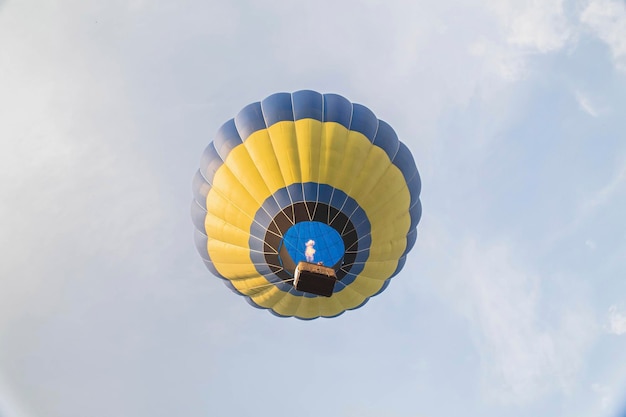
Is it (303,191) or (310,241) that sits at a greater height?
(303,191)

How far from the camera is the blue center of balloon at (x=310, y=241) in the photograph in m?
10.0

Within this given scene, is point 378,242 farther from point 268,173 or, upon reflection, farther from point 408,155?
point 268,173

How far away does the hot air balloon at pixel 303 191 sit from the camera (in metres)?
10.1

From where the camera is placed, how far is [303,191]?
396 inches

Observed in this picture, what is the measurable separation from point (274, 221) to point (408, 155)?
3.40 metres

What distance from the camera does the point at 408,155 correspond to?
35.7 ft

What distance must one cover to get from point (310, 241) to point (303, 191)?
105cm

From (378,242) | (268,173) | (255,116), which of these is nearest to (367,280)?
(378,242)

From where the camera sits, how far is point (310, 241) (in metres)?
10.0

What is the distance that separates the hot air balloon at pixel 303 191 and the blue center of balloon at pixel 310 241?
2cm

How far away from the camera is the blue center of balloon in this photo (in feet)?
32.9

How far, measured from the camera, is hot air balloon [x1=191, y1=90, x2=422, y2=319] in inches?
396

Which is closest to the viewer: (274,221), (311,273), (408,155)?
(311,273)

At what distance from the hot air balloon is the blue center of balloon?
21 millimetres
